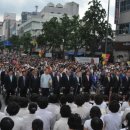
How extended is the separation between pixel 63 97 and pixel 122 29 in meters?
51.6

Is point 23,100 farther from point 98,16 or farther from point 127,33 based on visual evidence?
point 127,33

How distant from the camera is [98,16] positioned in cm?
5419

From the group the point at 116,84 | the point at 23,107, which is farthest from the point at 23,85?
the point at 23,107

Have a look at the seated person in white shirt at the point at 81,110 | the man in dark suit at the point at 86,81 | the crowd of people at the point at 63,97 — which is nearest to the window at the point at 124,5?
the crowd of people at the point at 63,97

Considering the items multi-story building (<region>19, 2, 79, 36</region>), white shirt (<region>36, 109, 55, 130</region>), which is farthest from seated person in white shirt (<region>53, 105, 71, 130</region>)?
multi-story building (<region>19, 2, 79, 36</region>)

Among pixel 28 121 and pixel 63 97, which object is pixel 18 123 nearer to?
pixel 28 121

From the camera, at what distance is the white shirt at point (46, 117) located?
8.95 meters

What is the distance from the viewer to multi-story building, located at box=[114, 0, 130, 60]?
59.1 m

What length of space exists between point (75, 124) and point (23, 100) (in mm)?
2607

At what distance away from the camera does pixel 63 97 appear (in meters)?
10.5

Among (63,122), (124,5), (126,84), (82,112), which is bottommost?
(126,84)

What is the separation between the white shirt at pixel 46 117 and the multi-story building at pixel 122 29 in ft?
163

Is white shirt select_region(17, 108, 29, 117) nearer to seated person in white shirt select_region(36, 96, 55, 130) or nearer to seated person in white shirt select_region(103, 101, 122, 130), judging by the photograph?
seated person in white shirt select_region(36, 96, 55, 130)

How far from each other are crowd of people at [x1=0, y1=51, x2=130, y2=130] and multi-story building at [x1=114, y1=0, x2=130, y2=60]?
118 ft
